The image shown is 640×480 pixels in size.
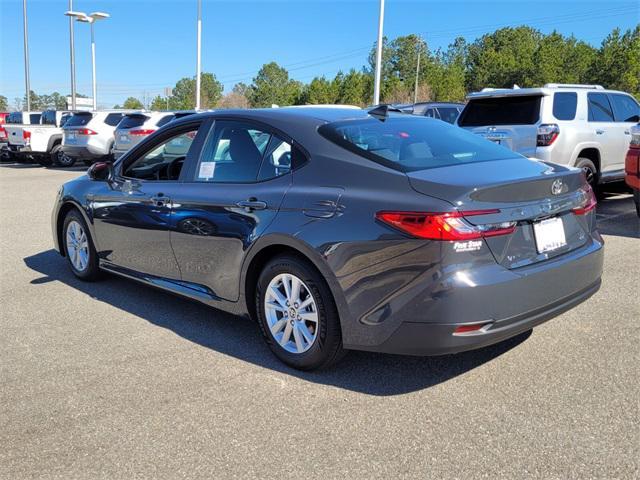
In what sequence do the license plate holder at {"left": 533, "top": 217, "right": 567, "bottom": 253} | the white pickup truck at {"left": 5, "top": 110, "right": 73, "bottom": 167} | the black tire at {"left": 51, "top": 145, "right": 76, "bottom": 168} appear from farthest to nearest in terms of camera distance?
the black tire at {"left": 51, "top": 145, "right": 76, "bottom": 168}
the white pickup truck at {"left": 5, "top": 110, "right": 73, "bottom": 167}
the license plate holder at {"left": 533, "top": 217, "right": 567, "bottom": 253}

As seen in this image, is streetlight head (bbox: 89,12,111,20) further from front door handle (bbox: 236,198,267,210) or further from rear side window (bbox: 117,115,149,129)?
front door handle (bbox: 236,198,267,210)

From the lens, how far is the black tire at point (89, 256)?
219 inches

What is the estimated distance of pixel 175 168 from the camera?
4750 mm

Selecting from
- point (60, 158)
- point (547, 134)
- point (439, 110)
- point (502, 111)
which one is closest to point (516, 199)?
point (547, 134)

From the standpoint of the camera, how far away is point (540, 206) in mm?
3305

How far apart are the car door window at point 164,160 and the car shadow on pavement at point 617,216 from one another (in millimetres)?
5488

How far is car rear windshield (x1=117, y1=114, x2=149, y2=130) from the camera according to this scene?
55.1 ft

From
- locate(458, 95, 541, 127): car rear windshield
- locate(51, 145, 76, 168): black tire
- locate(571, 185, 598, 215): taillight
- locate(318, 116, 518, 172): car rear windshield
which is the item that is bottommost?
locate(51, 145, 76, 168): black tire

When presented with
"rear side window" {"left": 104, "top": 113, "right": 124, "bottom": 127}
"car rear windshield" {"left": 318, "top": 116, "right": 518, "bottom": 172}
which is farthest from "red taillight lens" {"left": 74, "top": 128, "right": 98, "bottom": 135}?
"car rear windshield" {"left": 318, "top": 116, "right": 518, "bottom": 172}

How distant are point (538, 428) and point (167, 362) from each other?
2.24 m

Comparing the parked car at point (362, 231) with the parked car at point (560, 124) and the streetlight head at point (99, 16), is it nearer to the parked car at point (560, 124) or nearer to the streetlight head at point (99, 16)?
the parked car at point (560, 124)

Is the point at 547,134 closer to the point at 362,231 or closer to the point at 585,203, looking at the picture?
the point at 585,203

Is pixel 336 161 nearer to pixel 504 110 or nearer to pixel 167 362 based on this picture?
pixel 167 362

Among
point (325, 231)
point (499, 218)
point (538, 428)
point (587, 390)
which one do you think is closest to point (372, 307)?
point (325, 231)
